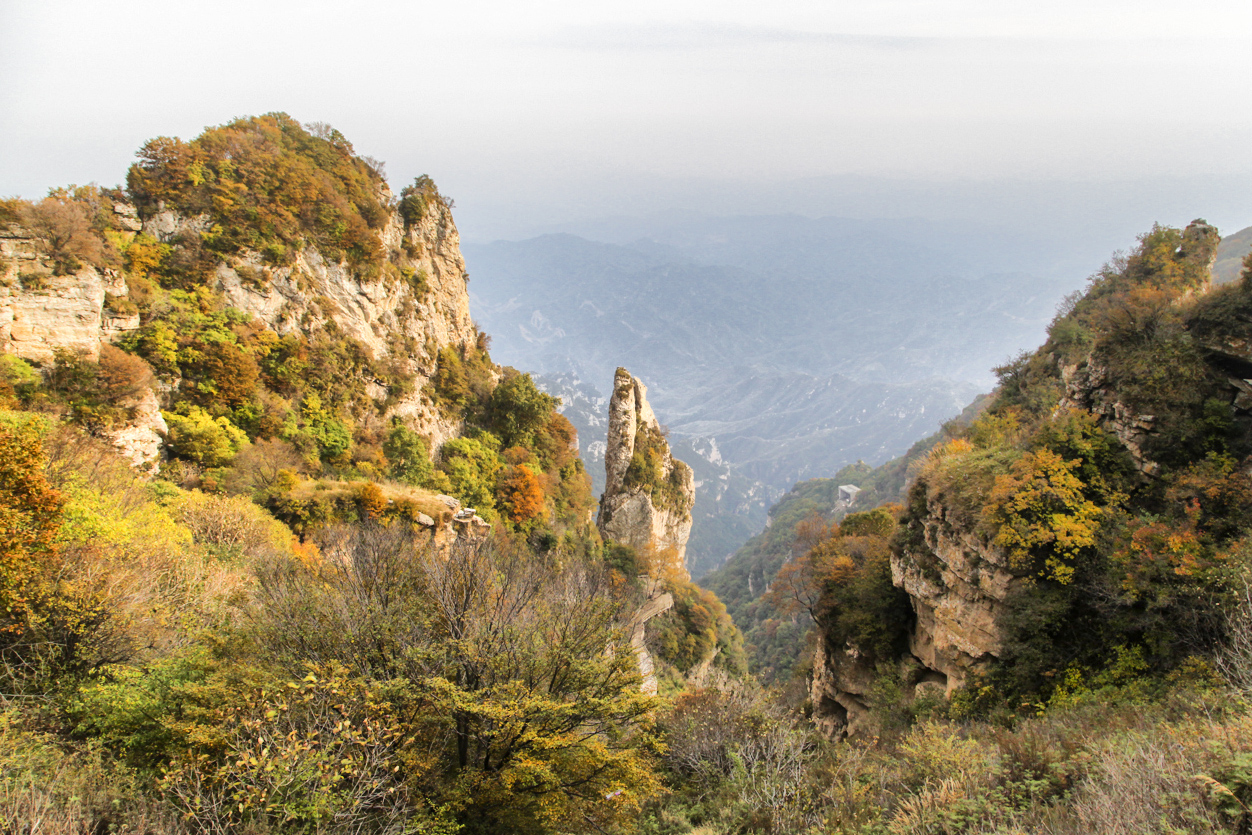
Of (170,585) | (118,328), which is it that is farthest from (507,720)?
(118,328)

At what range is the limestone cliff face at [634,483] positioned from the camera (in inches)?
1372

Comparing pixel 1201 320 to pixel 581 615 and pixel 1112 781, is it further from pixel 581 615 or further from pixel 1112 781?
pixel 581 615

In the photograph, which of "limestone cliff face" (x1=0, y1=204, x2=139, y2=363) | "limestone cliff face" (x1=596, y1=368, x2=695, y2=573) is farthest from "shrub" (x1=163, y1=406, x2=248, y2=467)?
"limestone cliff face" (x1=596, y1=368, x2=695, y2=573)

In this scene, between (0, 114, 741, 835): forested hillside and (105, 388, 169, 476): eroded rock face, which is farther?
(105, 388, 169, 476): eroded rock face

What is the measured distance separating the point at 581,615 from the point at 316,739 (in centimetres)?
497

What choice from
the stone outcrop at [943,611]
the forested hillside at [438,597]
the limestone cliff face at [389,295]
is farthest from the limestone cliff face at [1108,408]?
the limestone cliff face at [389,295]

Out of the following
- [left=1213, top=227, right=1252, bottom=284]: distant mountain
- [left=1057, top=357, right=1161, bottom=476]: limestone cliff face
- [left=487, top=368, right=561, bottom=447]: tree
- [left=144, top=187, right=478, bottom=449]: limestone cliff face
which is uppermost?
[left=1213, top=227, right=1252, bottom=284]: distant mountain

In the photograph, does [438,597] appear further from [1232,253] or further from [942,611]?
[1232,253]

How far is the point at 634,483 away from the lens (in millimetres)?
35188

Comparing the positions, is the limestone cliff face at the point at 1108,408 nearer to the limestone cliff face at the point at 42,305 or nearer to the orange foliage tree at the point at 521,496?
the orange foliage tree at the point at 521,496

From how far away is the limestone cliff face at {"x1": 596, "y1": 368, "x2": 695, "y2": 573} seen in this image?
3484cm

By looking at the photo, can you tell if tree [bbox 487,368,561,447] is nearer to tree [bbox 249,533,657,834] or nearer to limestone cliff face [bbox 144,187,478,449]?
limestone cliff face [bbox 144,187,478,449]

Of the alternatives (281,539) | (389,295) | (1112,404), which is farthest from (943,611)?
(389,295)

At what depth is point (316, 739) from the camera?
7.54 m
